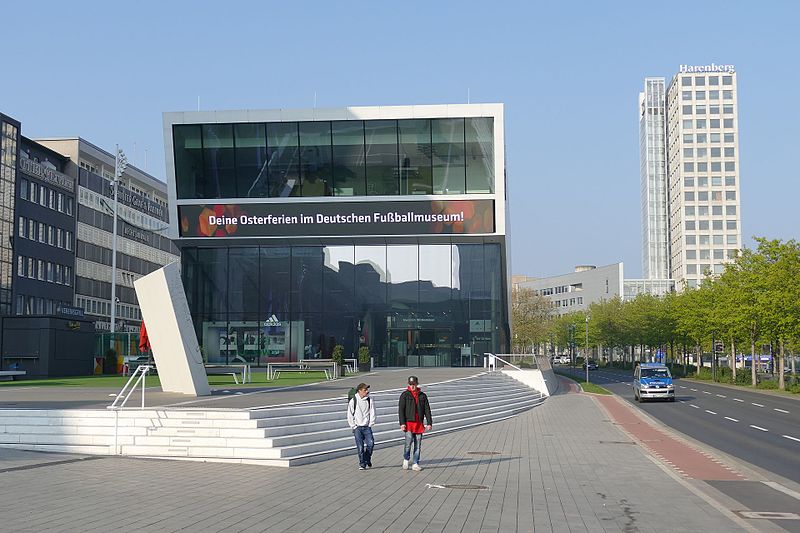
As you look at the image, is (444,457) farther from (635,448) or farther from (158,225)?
(158,225)

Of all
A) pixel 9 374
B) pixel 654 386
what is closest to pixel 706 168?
pixel 654 386

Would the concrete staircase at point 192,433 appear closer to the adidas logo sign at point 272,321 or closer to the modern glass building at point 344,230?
the modern glass building at point 344,230

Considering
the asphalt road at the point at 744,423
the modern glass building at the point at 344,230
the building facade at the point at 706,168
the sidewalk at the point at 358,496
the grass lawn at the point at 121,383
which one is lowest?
the asphalt road at the point at 744,423

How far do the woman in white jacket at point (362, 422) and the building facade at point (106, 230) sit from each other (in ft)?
239

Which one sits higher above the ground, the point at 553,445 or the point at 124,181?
the point at 124,181

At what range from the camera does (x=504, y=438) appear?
85.1 feet

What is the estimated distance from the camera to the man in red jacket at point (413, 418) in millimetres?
17578

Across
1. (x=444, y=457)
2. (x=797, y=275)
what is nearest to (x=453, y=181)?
(x=797, y=275)

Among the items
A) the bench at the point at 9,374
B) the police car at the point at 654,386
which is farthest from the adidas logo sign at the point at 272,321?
the police car at the point at 654,386

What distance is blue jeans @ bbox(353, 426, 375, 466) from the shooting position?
17516mm

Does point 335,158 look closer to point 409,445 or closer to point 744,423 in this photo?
point 744,423

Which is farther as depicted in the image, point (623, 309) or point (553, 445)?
point (623, 309)

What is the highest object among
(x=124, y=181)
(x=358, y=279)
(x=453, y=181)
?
(x=124, y=181)

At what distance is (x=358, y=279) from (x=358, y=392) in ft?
126
